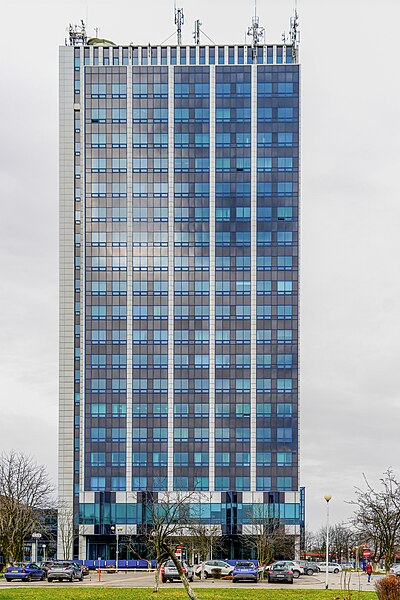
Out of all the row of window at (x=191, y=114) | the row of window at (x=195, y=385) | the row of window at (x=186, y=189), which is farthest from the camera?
the row of window at (x=191, y=114)

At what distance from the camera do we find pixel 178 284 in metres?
133

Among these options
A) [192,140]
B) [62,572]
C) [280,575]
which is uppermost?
[192,140]

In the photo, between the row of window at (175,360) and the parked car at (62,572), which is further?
the row of window at (175,360)

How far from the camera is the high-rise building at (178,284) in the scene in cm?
12850

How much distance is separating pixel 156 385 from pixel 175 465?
1129 cm

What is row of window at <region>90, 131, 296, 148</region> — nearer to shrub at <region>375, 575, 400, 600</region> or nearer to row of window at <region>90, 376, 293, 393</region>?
row of window at <region>90, 376, 293, 393</region>

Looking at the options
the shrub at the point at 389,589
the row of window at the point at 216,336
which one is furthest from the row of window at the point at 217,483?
the shrub at the point at 389,589

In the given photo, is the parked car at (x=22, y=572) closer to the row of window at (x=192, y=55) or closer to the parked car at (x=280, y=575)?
the parked car at (x=280, y=575)

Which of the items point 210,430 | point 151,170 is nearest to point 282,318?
point 210,430

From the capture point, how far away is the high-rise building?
128m

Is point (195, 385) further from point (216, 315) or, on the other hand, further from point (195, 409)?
point (216, 315)

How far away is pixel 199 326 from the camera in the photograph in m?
132

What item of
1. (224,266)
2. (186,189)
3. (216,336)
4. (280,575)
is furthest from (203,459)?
(280,575)

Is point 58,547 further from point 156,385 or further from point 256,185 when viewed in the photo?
point 256,185
